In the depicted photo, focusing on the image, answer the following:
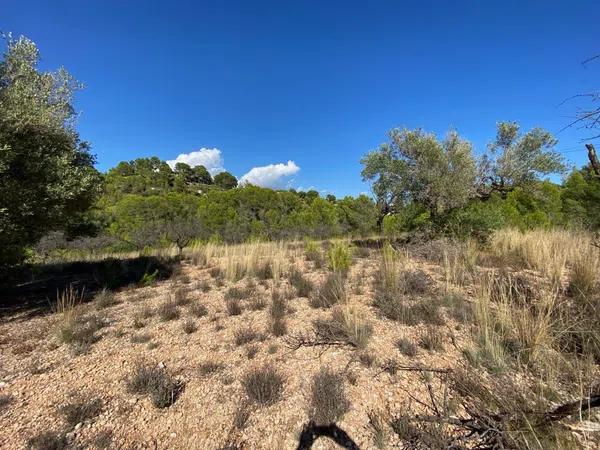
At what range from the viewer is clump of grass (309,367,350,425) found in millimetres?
2561

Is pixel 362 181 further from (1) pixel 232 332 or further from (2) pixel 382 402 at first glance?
(2) pixel 382 402

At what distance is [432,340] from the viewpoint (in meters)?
3.52

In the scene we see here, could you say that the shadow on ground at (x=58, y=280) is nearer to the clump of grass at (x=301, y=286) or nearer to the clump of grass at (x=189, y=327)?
the clump of grass at (x=189, y=327)

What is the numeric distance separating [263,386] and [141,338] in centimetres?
220

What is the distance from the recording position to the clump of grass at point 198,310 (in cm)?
508

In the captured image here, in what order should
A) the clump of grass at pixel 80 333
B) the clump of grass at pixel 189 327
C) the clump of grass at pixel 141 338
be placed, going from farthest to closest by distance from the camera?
the clump of grass at pixel 189 327
the clump of grass at pixel 141 338
the clump of grass at pixel 80 333

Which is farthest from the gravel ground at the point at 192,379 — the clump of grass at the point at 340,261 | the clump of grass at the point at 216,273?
the clump of grass at the point at 216,273

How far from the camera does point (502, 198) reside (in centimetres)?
1320

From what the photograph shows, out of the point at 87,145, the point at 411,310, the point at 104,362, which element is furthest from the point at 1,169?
the point at 411,310

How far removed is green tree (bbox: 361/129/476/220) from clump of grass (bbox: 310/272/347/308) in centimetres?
540

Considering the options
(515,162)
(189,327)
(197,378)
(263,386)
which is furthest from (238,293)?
(515,162)

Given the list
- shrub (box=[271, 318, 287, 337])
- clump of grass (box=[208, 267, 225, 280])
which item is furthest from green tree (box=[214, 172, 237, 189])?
shrub (box=[271, 318, 287, 337])

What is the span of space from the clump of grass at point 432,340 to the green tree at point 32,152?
597cm

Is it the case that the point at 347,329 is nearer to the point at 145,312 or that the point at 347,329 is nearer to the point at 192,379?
the point at 192,379
